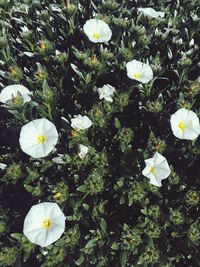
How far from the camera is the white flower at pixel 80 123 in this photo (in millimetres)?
2627

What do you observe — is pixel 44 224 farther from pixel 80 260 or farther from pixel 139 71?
pixel 139 71

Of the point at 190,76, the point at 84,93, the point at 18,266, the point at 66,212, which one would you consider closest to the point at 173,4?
the point at 190,76

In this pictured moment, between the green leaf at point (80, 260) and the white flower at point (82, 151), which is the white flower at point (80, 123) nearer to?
the white flower at point (82, 151)

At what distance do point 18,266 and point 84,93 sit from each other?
1.29 metres

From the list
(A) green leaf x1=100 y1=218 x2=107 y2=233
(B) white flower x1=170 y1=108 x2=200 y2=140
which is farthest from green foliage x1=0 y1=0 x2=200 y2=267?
(B) white flower x1=170 y1=108 x2=200 y2=140

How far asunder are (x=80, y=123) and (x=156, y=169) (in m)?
0.57

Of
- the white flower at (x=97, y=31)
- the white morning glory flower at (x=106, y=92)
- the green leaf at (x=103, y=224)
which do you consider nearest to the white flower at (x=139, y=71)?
the white morning glory flower at (x=106, y=92)

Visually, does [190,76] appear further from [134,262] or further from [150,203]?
[134,262]

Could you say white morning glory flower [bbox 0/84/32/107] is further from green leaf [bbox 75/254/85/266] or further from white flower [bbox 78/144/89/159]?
green leaf [bbox 75/254/85/266]

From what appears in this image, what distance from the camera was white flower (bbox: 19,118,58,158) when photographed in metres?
2.55

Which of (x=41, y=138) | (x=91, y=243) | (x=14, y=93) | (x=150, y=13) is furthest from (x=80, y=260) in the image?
(x=150, y=13)

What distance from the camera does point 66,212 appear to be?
2.77 metres

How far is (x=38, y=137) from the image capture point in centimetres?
264

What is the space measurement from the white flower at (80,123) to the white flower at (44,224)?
52 cm
